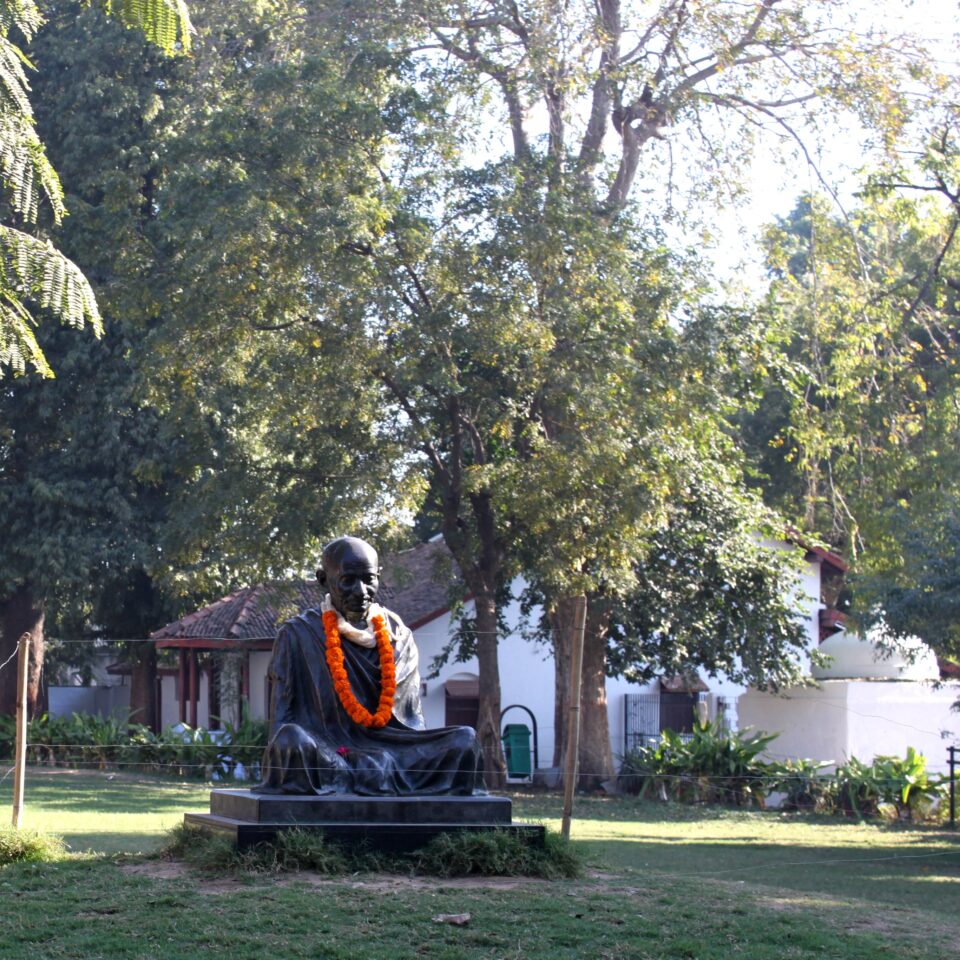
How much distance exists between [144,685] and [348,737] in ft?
93.1

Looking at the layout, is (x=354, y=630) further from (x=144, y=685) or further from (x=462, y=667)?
(x=144, y=685)

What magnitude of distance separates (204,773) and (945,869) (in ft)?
47.3

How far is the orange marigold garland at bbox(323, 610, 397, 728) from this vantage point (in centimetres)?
1010

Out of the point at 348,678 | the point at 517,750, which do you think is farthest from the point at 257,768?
the point at 348,678

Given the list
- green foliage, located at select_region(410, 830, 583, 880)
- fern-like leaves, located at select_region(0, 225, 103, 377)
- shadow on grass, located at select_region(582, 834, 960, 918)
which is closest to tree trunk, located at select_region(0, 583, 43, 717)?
shadow on grass, located at select_region(582, 834, 960, 918)

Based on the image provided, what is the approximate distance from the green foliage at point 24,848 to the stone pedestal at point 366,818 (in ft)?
3.57

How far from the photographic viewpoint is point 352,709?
1010 cm

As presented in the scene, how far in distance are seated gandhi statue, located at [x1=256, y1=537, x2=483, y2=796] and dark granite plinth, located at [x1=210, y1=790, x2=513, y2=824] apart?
7.6 inches

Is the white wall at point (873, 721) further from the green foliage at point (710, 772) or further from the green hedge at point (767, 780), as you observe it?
the green foliage at point (710, 772)

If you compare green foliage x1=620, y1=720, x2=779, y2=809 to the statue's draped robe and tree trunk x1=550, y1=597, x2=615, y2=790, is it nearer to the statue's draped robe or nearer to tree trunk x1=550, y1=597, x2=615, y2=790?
tree trunk x1=550, y1=597, x2=615, y2=790

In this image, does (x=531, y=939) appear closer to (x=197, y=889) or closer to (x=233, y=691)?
(x=197, y=889)

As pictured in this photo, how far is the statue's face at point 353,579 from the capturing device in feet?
33.8

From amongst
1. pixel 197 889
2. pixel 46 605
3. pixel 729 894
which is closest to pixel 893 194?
pixel 729 894

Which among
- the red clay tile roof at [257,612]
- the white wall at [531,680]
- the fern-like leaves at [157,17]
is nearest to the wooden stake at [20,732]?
the fern-like leaves at [157,17]
